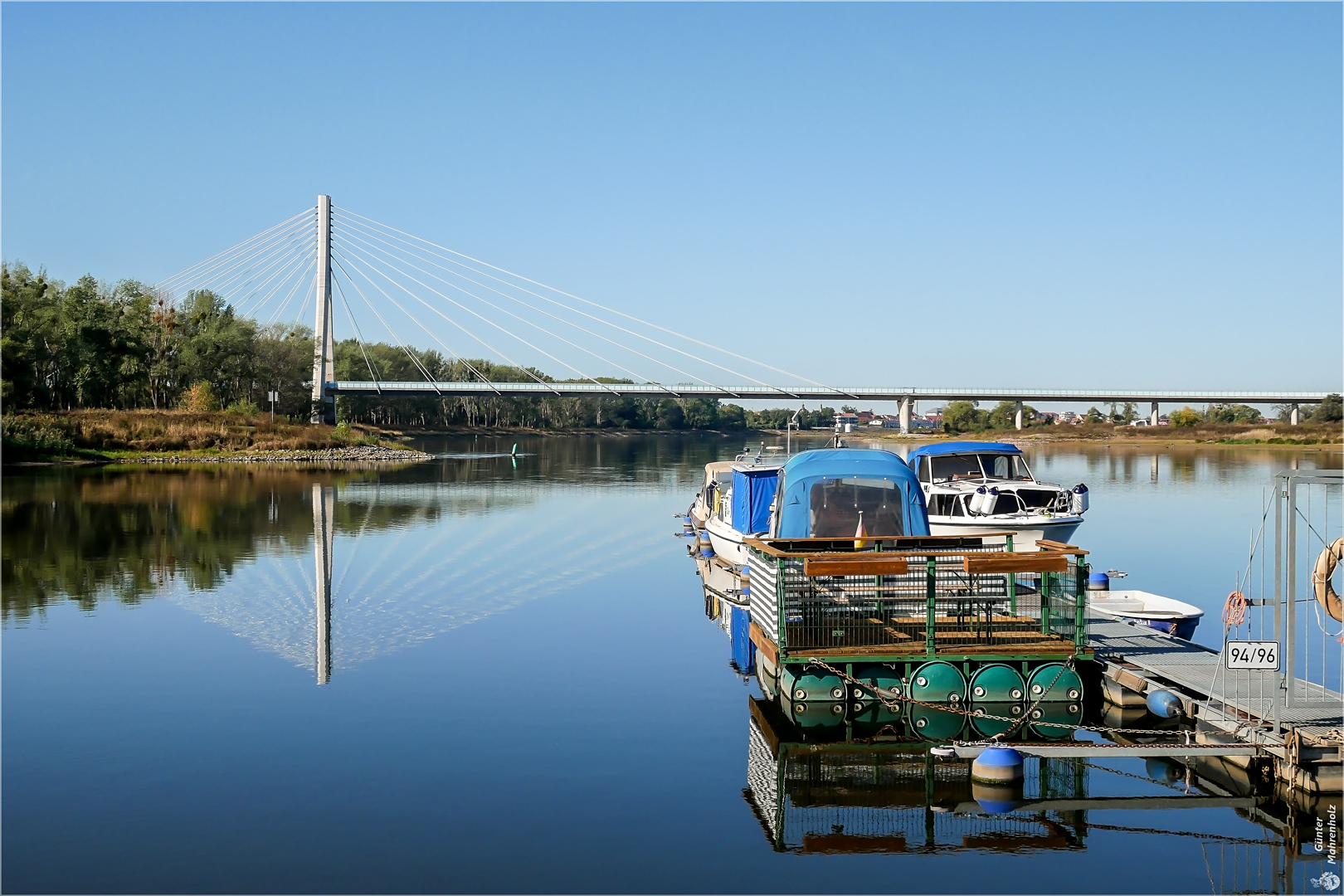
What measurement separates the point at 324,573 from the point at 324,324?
58.3 meters

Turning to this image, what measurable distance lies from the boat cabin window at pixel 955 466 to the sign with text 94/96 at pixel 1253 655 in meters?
15.8

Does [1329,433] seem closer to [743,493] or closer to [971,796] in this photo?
[743,493]

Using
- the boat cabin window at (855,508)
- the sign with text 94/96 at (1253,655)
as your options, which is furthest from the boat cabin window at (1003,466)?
the sign with text 94/96 at (1253,655)

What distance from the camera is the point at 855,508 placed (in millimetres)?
17344

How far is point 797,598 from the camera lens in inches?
516

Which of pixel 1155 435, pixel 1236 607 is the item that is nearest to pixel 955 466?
pixel 1236 607

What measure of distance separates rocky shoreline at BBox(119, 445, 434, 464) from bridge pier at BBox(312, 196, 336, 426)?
634 cm

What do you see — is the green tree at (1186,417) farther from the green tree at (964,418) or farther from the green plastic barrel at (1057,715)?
the green plastic barrel at (1057,715)

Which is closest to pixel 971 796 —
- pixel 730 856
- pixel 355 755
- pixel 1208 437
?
pixel 730 856

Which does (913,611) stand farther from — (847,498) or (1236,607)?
(847,498)

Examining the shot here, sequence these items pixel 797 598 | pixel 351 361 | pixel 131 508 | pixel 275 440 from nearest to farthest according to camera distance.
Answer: pixel 797 598
pixel 131 508
pixel 275 440
pixel 351 361

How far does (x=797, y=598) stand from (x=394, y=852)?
5.55 m

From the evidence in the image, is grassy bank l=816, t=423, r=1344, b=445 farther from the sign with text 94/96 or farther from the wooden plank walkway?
the sign with text 94/96

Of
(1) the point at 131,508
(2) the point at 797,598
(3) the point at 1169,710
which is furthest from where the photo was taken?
(1) the point at 131,508
